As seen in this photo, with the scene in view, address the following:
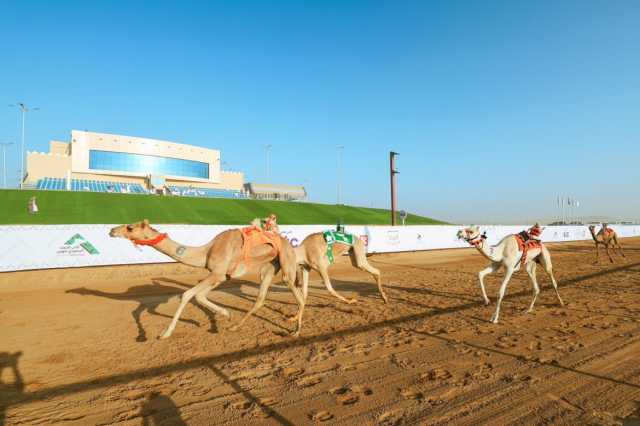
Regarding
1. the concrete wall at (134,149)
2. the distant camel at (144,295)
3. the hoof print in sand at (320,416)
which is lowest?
the distant camel at (144,295)

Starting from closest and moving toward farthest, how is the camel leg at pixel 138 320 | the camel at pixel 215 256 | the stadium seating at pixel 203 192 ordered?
the camel at pixel 215 256
the camel leg at pixel 138 320
the stadium seating at pixel 203 192

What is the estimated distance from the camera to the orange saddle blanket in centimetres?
682

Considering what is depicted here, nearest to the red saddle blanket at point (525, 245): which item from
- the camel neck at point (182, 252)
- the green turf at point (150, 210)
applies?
the camel neck at point (182, 252)

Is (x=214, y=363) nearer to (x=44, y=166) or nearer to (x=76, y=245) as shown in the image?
(x=76, y=245)

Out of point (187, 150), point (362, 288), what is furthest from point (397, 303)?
point (187, 150)

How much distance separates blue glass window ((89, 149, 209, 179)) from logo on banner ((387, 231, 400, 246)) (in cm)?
6439

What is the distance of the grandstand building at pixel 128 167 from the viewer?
6144cm

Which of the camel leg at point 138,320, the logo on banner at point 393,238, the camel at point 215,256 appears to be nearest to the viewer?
the camel at point 215,256

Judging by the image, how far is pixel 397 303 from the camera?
9.49 meters

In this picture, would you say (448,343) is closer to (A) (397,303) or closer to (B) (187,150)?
(A) (397,303)

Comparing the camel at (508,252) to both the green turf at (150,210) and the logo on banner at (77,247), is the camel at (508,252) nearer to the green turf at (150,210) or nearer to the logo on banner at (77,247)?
the logo on banner at (77,247)

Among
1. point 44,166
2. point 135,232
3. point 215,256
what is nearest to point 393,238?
point 215,256

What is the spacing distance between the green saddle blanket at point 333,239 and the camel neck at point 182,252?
137 inches

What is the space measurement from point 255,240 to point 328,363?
2.93 m
